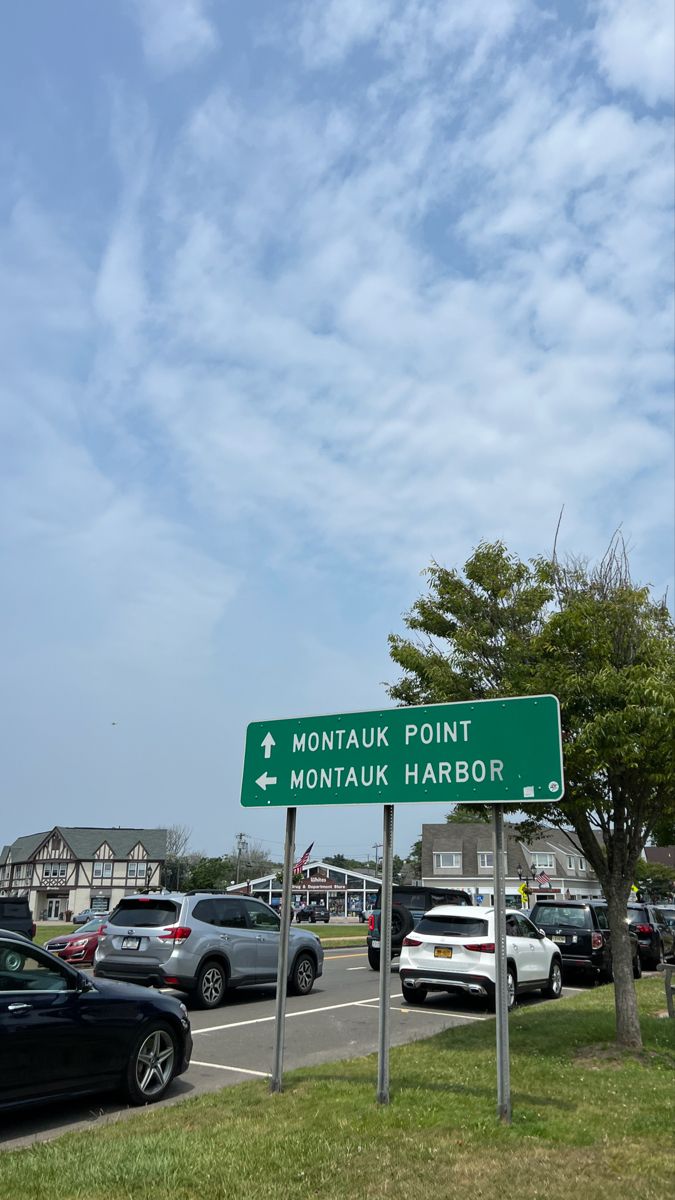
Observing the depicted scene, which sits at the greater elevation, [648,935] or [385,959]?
[385,959]

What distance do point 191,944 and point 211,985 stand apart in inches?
36.3

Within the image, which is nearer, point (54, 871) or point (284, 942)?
point (284, 942)

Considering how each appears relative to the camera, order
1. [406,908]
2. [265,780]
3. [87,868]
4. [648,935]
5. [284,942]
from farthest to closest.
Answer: [87,868] < [648,935] < [406,908] < [265,780] < [284,942]

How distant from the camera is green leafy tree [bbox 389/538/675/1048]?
9250 millimetres

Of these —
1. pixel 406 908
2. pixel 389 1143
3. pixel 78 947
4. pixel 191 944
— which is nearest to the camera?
pixel 389 1143

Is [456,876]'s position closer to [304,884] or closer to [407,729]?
[304,884]

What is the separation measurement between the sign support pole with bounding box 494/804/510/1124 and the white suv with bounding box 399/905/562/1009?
737cm

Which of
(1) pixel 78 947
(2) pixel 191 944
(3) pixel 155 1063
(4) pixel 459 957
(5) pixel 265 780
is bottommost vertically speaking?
(3) pixel 155 1063

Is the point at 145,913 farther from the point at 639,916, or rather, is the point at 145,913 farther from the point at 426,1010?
the point at 639,916

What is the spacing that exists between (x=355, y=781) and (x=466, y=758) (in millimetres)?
1041

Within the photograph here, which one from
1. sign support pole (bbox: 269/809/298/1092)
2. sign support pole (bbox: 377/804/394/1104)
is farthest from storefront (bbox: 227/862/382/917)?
sign support pole (bbox: 377/804/394/1104)

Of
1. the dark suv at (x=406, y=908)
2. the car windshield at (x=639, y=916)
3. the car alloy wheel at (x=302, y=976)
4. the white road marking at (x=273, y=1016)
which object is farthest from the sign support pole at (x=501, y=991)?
the car windshield at (x=639, y=916)

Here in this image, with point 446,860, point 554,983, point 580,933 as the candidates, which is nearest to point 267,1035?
point 554,983

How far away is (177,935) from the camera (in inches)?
525
